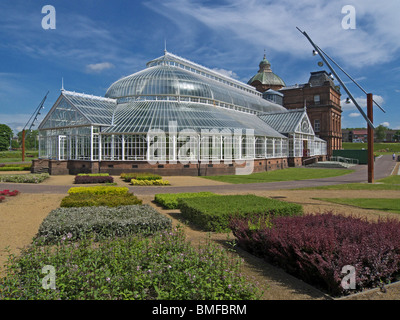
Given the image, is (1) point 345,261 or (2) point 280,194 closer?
(1) point 345,261

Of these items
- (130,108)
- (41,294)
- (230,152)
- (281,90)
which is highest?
(281,90)

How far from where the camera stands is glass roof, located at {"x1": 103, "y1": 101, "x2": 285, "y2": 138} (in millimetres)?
34125

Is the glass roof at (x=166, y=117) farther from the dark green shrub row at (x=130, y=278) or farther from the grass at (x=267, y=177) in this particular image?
the dark green shrub row at (x=130, y=278)

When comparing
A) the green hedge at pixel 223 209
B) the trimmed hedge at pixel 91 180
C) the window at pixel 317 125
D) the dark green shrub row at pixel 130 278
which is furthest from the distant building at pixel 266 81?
the dark green shrub row at pixel 130 278

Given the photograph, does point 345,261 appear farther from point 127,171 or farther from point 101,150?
point 101,150

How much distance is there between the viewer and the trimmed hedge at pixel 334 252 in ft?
20.9

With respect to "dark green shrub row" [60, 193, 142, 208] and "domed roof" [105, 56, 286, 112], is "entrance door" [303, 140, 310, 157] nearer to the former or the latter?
"domed roof" [105, 56, 286, 112]

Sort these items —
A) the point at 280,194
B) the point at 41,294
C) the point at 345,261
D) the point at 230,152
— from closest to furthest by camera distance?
the point at 41,294, the point at 345,261, the point at 280,194, the point at 230,152

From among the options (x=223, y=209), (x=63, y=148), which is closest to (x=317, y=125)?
(x=63, y=148)

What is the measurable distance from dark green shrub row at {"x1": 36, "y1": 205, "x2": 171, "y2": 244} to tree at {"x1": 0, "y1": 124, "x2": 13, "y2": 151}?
11431 centimetres

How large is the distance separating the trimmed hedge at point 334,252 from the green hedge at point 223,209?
94.9 inches

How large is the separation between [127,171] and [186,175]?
21.6 feet

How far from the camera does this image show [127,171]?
32.7 m

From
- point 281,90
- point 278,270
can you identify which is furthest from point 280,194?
point 281,90
